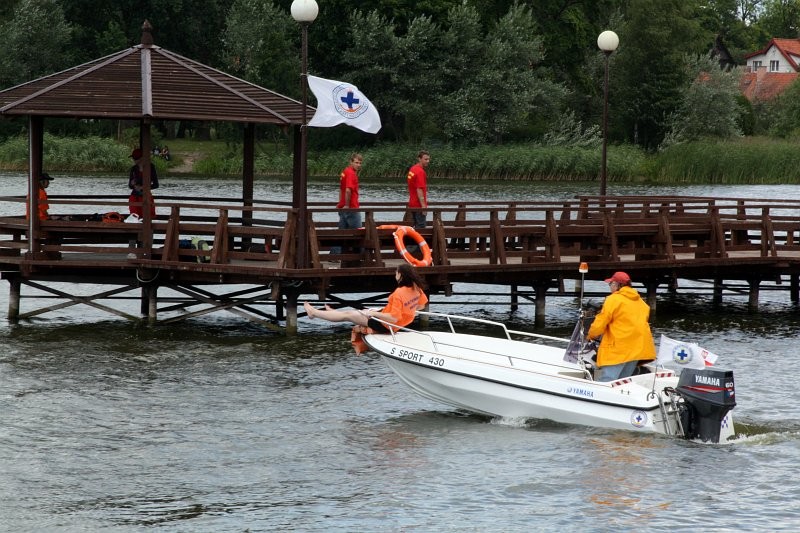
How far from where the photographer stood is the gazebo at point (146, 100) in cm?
2128

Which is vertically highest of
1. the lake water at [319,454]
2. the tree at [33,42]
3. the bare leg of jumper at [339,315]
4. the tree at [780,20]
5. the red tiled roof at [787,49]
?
the tree at [780,20]

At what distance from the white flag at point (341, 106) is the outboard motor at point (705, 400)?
23.6ft

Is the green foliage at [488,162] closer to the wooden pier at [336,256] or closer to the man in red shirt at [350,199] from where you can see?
the wooden pier at [336,256]

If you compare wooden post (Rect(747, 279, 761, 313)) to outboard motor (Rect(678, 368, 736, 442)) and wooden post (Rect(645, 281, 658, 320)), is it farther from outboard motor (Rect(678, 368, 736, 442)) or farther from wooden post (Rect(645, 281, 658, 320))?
outboard motor (Rect(678, 368, 736, 442))

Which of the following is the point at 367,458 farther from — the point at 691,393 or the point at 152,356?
the point at 152,356

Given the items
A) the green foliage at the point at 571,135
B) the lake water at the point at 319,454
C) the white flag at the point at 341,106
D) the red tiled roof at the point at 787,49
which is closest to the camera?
the lake water at the point at 319,454

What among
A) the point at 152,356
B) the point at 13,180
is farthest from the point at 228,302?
the point at 13,180

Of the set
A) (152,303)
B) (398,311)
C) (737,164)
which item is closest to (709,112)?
(737,164)

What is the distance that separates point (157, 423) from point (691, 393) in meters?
6.55

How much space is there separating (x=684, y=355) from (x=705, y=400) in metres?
0.56

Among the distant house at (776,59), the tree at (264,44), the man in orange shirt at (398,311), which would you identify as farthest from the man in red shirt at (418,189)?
the distant house at (776,59)

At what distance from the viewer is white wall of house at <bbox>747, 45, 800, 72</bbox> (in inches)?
4914

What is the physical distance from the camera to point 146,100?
70.9 feet

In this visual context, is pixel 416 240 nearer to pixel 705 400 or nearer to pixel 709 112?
pixel 705 400
